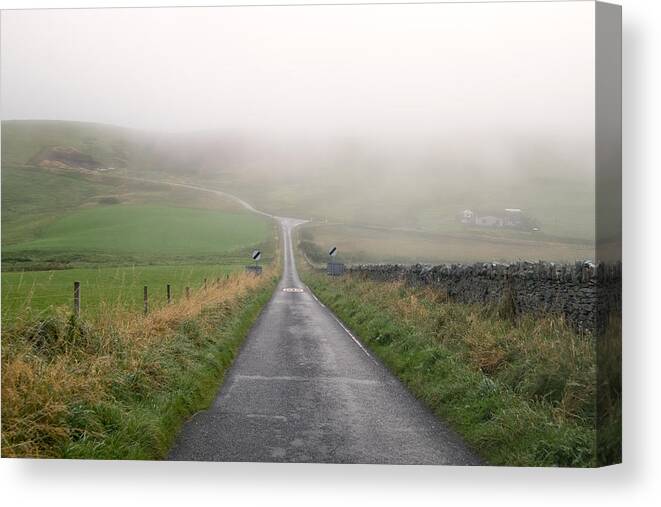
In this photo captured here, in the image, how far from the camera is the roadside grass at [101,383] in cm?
621

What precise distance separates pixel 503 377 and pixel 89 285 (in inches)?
294

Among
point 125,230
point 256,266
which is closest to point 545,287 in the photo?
point 125,230

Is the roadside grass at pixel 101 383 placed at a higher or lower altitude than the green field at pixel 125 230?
lower

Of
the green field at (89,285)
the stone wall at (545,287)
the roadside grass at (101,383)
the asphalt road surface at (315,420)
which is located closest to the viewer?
the roadside grass at (101,383)

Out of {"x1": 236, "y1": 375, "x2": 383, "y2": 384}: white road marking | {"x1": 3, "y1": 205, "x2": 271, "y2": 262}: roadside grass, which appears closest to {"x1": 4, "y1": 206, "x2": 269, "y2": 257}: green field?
{"x1": 3, "y1": 205, "x2": 271, "y2": 262}: roadside grass

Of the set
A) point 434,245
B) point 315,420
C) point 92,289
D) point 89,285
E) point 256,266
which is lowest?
point 315,420

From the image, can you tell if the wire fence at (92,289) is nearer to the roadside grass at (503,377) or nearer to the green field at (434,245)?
the green field at (434,245)

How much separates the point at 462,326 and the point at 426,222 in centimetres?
301

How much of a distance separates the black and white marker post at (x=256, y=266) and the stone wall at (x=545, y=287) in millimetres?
5179

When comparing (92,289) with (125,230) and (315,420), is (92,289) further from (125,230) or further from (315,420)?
(315,420)

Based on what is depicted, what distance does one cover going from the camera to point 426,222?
864 cm

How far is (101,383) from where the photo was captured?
688 centimetres

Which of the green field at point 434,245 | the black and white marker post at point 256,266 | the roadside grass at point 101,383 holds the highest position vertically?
the green field at point 434,245

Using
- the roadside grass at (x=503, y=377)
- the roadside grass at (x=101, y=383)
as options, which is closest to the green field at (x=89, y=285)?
the roadside grass at (x=101, y=383)
